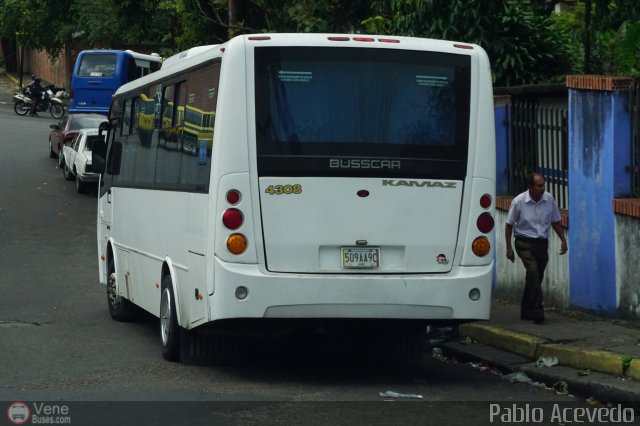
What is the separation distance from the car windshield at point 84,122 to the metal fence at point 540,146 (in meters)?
19.5

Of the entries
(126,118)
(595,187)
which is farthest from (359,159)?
(126,118)

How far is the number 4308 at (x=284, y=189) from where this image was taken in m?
9.74

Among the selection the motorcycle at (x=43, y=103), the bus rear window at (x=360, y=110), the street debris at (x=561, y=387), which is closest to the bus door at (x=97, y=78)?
the motorcycle at (x=43, y=103)

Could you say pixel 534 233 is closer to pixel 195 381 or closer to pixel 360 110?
pixel 360 110

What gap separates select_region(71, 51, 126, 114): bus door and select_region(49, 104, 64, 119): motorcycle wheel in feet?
34.2

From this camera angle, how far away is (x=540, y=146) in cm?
1523

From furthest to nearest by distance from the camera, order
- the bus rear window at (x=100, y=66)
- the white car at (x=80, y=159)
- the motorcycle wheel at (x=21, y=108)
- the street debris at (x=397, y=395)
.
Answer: the motorcycle wheel at (x=21, y=108)
the bus rear window at (x=100, y=66)
the white car at (x=80, y=159)
the street debris at (x=397, y=395)

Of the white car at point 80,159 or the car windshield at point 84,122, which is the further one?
the car windshield at point 84,122

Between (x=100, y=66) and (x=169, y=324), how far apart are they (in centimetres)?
3165

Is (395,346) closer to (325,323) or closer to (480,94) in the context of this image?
(325,323)

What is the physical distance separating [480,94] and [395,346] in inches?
101

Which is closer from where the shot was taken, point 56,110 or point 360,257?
point 360,257

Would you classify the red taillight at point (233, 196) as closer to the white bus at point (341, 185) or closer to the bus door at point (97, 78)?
the white bus at point (341, 185)

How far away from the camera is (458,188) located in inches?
397
